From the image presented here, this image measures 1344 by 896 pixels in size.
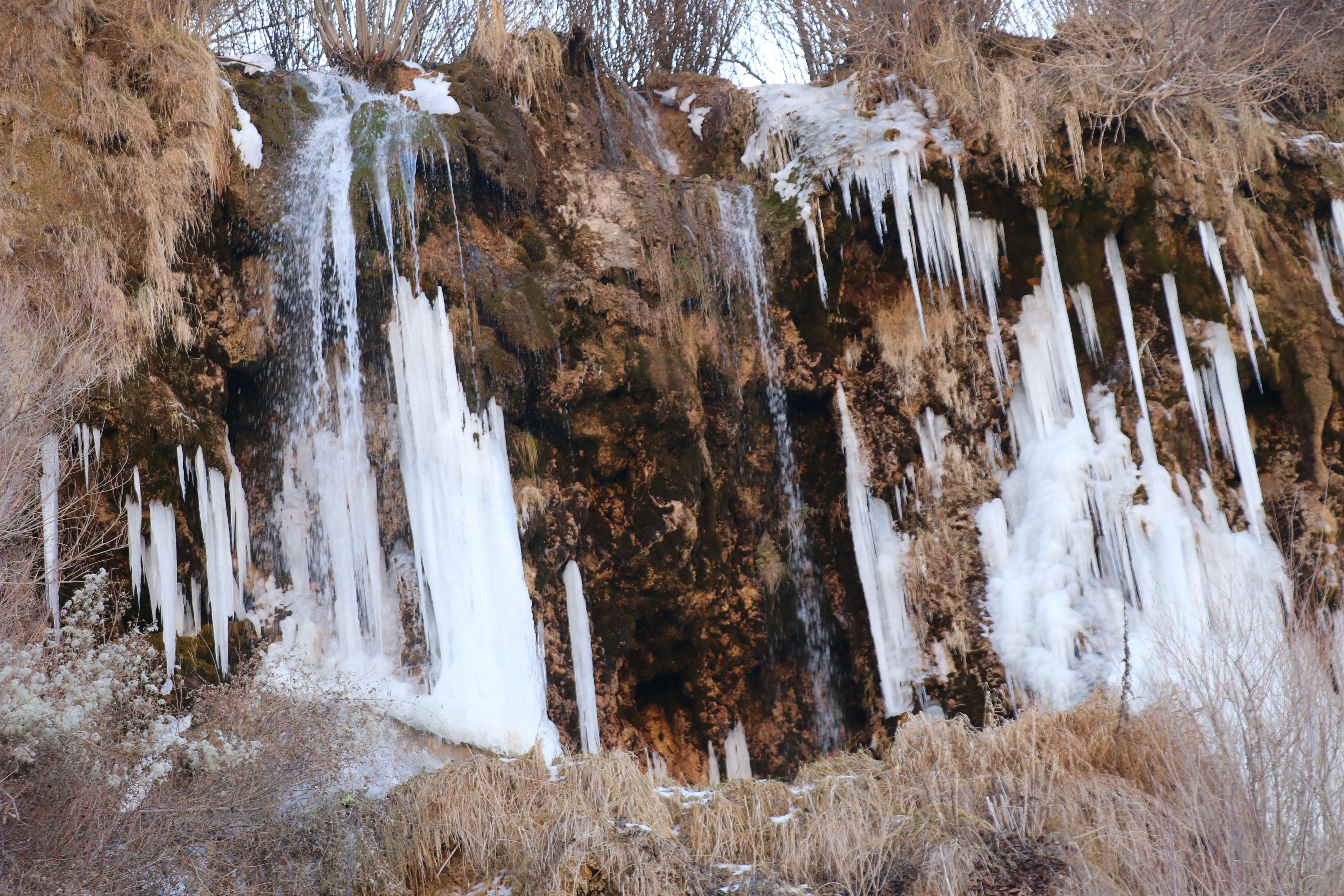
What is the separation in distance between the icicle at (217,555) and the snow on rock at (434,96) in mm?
3787

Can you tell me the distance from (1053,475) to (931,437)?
1.15 meters

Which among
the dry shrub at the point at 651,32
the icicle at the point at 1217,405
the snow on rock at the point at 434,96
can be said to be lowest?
the icicle at the point at 1217,405

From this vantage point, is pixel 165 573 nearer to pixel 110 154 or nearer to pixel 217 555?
pixel 217 555

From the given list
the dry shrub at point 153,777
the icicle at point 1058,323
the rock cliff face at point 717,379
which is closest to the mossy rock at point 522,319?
the rock cliff face at point 717,379

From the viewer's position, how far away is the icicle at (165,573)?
7.85 metres

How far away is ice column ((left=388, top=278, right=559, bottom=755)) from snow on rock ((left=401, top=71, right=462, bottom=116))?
2044 mm

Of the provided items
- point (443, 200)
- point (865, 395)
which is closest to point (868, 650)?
point (865, 395)

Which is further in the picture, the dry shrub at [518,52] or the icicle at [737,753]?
the dry shrub at [518,52]

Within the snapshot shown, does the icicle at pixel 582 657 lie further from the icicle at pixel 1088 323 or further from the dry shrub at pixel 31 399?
the icicle at pixel 1088 323

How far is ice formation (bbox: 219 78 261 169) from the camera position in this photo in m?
9.29

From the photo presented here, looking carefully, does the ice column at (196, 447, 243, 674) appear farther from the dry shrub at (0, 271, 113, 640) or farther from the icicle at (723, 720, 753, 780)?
the icicle at (723, 720, 753, 780)

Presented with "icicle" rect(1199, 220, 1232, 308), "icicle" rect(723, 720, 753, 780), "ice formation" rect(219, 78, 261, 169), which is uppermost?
"ice formation" rect(219, 78, 261, 169)

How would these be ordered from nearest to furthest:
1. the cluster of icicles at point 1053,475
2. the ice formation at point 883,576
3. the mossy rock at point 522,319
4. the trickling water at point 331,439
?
1. the trickling water at point 331,439
2. the cluster of icicles at point 1053,475
3. the mossy rock at point 522,319
4. the ice formation at point 883,576

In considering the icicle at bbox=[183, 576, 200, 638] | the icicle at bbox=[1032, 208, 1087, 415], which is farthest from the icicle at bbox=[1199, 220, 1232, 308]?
the icicle at bbox=[183, 576, 200, 638]
